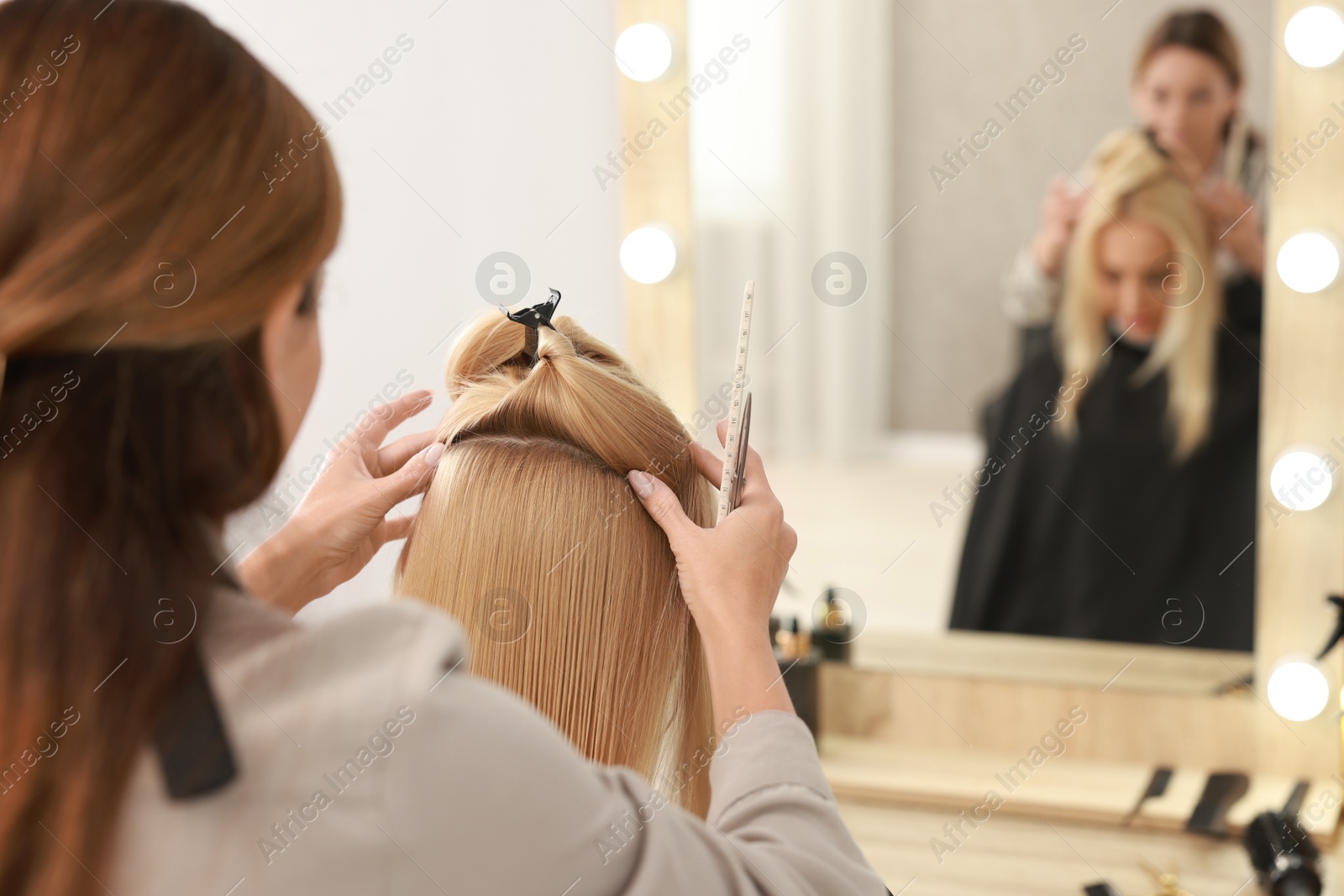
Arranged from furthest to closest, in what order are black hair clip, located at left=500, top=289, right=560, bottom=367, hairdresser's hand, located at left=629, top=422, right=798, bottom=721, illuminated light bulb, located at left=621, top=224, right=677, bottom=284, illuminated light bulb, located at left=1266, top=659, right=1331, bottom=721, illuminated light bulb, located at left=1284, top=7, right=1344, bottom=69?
1. illuminated light bulb, located at left=621, top=224, right=677, bottom=284
2. illuminated light bulb, located at left=1266, top=659, right=1331, bottom=721
3. illuminated light bulb, located at left=1284, top=7, right=1344, bottom=69
4. black hair clip, located at left=500, top=289, right=560, bottom=367
5. hairdresser's hand, located at left=629, top=422, right=798, bottom=721

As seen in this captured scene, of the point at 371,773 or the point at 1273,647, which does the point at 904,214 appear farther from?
the point at 371,773

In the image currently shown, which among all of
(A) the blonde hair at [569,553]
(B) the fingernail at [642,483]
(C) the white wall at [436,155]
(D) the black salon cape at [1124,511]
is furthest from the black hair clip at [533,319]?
(D) the black salon cape at [1124,511]

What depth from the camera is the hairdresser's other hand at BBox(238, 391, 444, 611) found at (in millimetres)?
780

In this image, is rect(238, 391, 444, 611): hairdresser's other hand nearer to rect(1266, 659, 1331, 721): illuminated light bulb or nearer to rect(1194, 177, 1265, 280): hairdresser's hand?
rect(1194, 177, 1265, 280): hairdresser's hand

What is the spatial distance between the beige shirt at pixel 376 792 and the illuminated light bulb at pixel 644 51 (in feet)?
2.95

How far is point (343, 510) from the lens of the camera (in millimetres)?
792

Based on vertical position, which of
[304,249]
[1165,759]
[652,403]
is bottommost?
[1165,759]

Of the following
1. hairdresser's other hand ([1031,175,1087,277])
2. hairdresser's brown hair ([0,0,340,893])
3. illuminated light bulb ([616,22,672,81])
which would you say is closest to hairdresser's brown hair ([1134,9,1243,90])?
hairdresser's other hand ([1031,175,1087,277])

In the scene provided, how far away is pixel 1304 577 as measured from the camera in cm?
112

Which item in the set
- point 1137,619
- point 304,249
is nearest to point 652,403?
point 304,249

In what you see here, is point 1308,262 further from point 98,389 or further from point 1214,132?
point 98,389

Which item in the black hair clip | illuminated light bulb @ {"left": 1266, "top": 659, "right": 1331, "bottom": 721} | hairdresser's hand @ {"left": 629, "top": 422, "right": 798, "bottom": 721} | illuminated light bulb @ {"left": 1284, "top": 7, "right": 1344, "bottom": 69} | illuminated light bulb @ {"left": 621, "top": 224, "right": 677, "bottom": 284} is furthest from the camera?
illuminated light bulb @ {"left": 621, "top": 224, "right": 677, "bottom": 284}

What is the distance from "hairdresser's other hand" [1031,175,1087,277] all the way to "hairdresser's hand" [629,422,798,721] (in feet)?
1.75

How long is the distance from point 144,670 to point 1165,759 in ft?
3.63
